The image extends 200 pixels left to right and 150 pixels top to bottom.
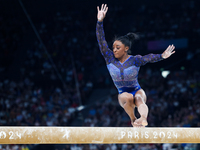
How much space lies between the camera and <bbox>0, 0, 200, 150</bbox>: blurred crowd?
10008mm

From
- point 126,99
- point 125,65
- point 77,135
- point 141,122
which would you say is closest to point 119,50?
point 125,65

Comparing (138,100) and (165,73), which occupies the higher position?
(165,73)

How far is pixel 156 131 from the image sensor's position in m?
4.26

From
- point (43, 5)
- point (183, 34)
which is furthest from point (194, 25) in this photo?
point (43, 5)

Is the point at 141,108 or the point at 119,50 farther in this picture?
the point at 119,50

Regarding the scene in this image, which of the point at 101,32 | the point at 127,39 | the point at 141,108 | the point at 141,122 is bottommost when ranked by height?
the point at 141,122

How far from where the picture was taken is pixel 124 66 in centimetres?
456

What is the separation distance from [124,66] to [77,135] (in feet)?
4.43

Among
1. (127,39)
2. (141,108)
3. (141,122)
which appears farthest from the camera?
(127,39)

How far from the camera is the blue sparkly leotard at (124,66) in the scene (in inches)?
177

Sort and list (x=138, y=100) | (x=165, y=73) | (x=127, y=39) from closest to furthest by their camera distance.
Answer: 1. (x=138, y=100)
2. (x=127, y=39)
3. (x=165, y=73)

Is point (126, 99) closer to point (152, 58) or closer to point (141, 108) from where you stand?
point (141, 108)

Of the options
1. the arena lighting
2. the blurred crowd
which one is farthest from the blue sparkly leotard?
the arena lighting

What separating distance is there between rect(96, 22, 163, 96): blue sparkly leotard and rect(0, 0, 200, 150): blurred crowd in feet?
15.1
